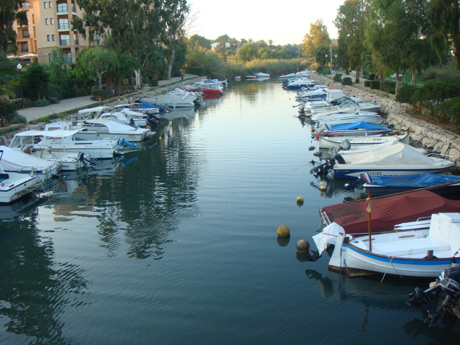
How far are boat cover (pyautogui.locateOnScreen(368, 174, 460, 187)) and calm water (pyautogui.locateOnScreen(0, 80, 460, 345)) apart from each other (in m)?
1.91

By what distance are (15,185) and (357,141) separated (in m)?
18.0

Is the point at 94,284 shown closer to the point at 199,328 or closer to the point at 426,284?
the point at 199,328

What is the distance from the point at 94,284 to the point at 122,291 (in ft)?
3.28

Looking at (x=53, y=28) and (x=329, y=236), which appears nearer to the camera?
(x=329, y=236)

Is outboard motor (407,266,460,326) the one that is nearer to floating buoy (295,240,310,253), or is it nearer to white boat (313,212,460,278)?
white boat (313,212,460,278)

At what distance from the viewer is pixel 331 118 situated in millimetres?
34375

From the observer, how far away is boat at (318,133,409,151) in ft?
79.6

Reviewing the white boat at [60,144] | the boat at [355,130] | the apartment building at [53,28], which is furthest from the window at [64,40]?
Answer: the boat at [355,130]

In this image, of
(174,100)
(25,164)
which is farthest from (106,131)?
(174,100)

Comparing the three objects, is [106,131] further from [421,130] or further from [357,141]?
[421,130]

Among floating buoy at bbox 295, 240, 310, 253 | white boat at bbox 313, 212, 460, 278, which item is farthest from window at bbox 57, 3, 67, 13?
white boat at bbox 313, 212, 460, 278

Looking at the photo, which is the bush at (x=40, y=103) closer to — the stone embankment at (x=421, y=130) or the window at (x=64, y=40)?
the window at (x=64, y=40)

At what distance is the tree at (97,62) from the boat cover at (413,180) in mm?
35358

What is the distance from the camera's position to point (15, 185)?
19328mm
